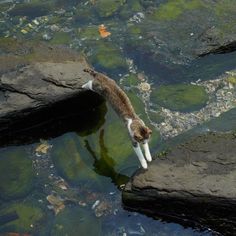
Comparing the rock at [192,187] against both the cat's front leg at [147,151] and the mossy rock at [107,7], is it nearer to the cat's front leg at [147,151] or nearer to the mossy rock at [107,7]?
the cat's front leg at [147,151]

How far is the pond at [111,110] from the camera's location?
7.28m

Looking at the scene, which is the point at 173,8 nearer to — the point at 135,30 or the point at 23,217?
the point at 135,30

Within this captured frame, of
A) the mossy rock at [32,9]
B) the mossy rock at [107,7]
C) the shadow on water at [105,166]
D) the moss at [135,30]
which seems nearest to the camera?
the shadow on water at [105,166]

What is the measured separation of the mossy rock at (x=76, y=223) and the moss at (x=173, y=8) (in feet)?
16.5

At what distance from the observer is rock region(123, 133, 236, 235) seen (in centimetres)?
636

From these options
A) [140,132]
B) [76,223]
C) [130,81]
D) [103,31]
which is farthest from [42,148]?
[103,31]

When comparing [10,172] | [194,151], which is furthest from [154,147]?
[10,172]

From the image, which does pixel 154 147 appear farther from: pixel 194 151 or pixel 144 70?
pixel 144 70

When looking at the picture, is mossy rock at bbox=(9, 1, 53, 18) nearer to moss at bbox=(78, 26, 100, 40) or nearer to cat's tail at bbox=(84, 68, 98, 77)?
moss at bbox=(78, 26, 100, 40)

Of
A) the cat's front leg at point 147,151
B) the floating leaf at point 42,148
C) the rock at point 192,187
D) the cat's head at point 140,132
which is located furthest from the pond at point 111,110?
the cat's head at point 140,132

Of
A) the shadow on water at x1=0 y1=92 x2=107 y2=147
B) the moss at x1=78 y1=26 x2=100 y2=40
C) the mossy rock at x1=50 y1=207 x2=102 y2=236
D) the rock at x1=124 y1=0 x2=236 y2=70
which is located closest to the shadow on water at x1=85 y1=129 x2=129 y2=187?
the shadow on water at x1=0 y1=92 x2=107 y2=147

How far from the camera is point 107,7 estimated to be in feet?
37.7

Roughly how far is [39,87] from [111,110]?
127cm

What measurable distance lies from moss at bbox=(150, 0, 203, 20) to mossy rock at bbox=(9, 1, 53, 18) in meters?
2.56
